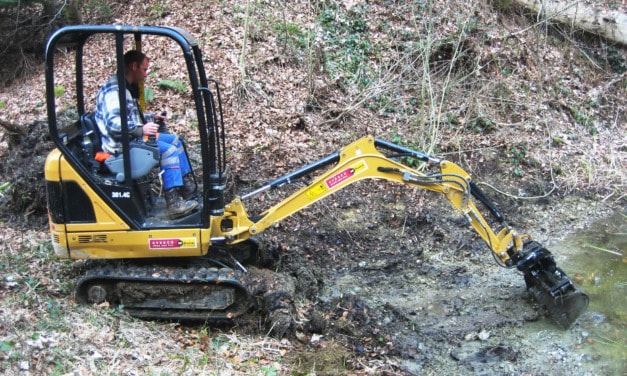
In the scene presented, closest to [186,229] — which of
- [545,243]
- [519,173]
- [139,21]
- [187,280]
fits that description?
[187,280]

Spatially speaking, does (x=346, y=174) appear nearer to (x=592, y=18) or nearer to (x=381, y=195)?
(x=381, y=195)

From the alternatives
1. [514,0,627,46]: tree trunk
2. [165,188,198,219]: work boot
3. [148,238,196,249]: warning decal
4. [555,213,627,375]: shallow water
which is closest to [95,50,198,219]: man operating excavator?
[165,188,198,219]: work boot

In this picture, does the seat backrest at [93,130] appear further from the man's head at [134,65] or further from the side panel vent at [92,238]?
the side panel vent at [92,238]

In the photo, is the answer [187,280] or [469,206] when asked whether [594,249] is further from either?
[187,280]

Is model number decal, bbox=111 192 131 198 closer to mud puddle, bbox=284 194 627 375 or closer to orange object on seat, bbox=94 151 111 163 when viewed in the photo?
orange object on seat, bbox=94 151 111 163

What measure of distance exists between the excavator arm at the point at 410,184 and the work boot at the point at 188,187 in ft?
1.88

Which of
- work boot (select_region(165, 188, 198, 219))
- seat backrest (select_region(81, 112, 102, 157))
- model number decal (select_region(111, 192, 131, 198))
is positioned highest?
seat backrest (select_region(81, 112, 102, 157))

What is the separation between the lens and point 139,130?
5.33 m

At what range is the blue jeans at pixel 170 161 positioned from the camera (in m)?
5.62

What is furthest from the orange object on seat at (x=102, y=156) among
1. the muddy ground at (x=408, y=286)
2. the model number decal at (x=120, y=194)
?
the muddy ground at (x=408, y=286)

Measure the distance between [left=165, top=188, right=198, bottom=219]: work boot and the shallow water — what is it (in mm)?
3924

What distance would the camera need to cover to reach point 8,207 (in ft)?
25.9

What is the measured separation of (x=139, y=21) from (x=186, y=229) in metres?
7.04

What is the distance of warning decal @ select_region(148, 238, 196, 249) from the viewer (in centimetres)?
557
